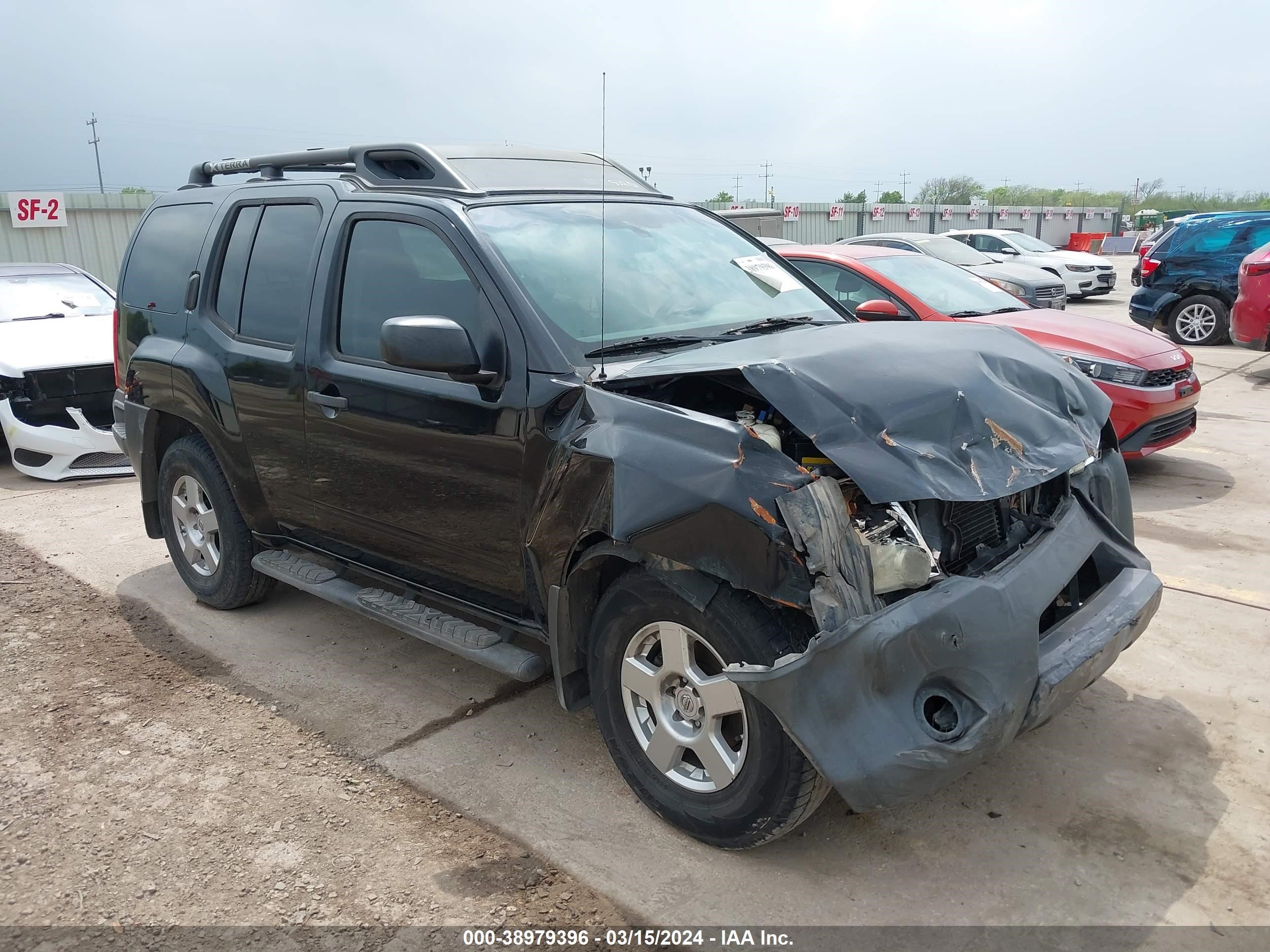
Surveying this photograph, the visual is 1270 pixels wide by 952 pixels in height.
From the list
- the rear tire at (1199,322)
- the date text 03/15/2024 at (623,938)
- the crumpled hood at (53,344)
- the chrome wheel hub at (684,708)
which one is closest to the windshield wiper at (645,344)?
the chrome wheel hub at (684,708)

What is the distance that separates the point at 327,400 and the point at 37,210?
47.3ft

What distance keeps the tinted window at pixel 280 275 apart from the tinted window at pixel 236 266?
0.14ft

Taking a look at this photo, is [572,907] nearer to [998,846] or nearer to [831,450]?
[998,846]

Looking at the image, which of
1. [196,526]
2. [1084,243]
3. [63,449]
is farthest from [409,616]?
[1084,243]

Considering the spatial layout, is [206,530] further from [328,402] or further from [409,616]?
[409,616]

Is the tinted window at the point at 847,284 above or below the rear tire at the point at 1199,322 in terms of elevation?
above

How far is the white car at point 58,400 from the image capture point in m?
7.80

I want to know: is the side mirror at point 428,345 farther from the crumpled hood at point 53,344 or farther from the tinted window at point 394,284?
the crumpled hood at point 53,344

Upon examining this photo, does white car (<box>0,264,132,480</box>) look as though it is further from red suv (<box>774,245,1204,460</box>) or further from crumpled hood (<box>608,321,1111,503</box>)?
crumpled hood (<box>608,321,1111,503</box>)

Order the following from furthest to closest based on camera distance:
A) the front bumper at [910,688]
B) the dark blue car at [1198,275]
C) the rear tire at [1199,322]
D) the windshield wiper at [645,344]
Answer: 1. the rear tire at [1199,322]
2. the dark blue car at [1198,275]
3. the windshield wiper at [645,344]
4. the front bumper at [910,688]

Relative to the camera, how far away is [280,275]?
4355 mm

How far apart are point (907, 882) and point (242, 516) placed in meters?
3.47

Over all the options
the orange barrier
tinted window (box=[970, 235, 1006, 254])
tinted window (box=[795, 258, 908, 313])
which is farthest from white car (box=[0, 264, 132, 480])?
the orange barrier

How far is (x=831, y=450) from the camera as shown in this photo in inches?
107
